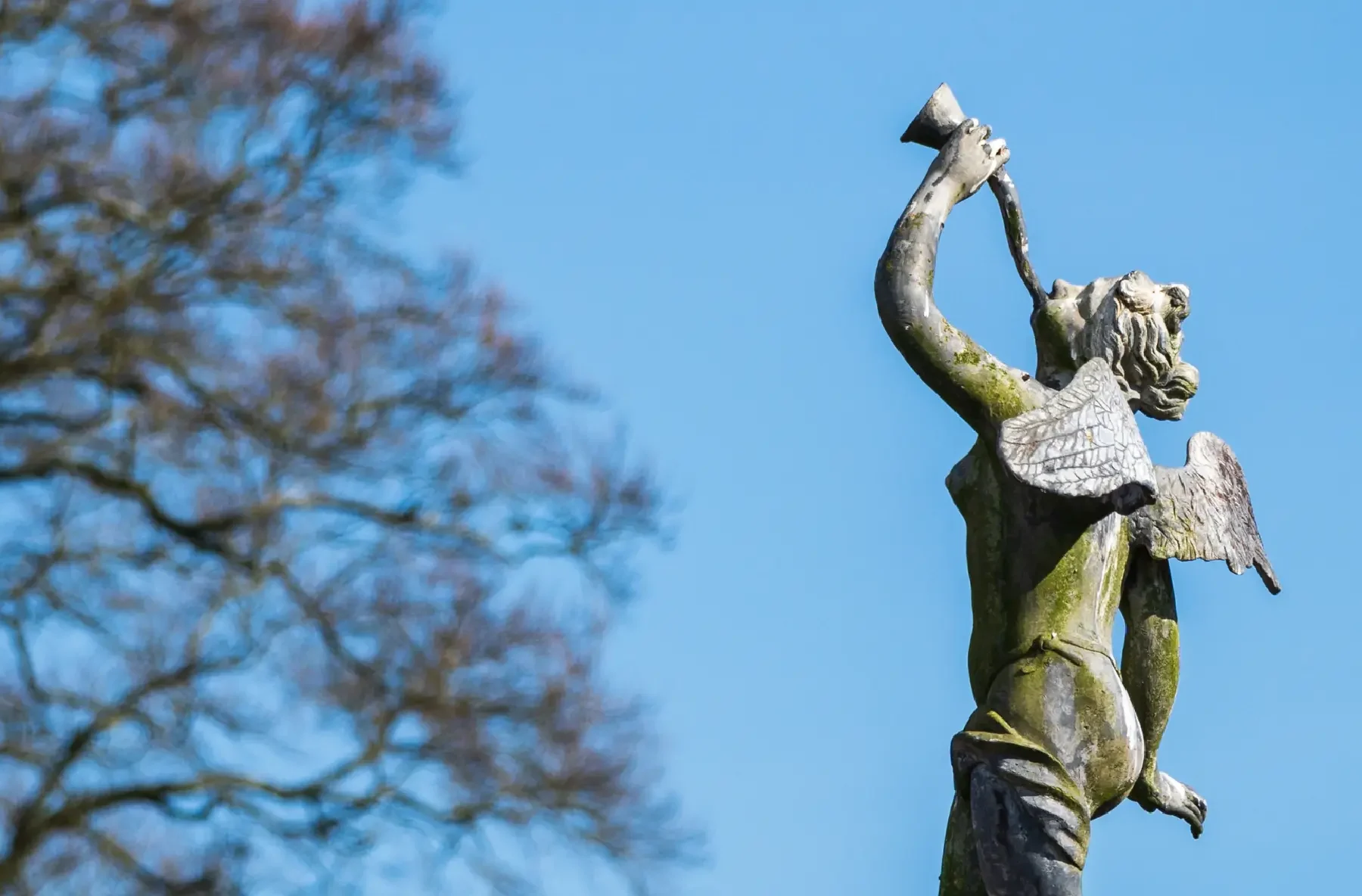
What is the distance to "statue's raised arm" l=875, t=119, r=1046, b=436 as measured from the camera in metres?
5.23

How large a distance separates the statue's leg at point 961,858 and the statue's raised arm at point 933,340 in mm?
815

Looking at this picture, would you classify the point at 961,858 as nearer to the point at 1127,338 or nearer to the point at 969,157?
the point at 1127,338

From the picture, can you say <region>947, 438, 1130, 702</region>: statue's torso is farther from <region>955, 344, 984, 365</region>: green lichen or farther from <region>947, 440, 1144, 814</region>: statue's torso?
<region>955, 344, 984, 365</region>: green lichen

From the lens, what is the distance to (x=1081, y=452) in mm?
5047

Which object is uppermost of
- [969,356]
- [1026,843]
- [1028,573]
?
[969,356]

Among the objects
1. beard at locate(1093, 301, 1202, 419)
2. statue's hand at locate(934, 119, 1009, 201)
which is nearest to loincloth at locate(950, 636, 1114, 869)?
beard at locate(1093, 301, 1202, 419)

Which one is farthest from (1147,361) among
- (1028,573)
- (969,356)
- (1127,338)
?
(1028,573)

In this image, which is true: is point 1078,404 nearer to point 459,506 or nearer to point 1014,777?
point 1014,777

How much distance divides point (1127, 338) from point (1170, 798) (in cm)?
105

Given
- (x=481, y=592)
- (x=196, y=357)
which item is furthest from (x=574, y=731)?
(x=196, y=357)

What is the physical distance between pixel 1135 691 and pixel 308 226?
20.9 feet

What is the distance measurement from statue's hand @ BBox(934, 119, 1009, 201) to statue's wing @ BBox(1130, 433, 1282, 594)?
0.80m

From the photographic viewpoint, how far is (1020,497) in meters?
5.24

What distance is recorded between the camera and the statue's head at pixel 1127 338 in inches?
217
